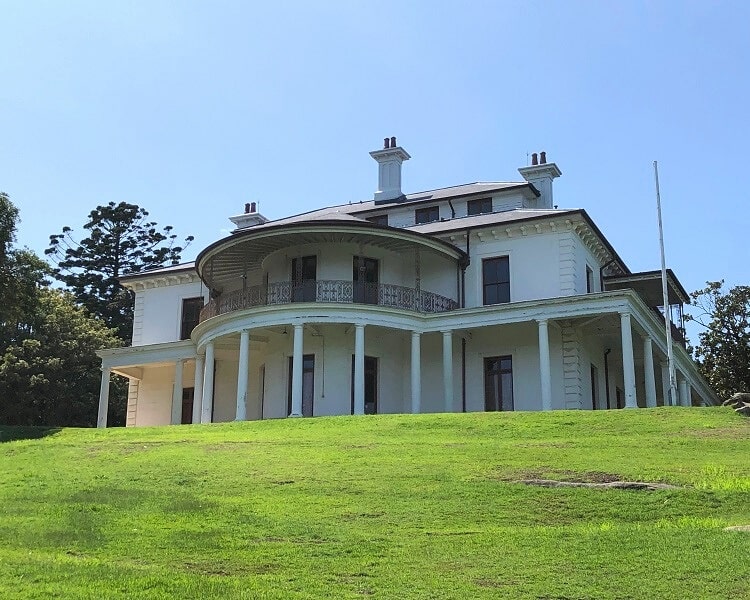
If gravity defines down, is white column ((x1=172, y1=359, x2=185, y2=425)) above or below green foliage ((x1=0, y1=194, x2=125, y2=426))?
below

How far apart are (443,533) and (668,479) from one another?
4.59m

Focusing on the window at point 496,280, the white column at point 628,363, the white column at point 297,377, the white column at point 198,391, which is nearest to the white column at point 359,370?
the white column at point 297,377

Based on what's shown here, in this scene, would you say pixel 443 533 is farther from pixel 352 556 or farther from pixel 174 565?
pixel 174 565

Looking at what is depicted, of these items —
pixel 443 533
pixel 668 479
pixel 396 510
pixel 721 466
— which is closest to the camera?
pixel 443 533

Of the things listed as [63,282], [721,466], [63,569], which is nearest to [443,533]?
[63,569]

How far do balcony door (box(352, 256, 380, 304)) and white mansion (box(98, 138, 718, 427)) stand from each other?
0.06 m

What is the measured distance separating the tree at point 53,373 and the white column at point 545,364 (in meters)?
29.8

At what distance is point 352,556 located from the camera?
11.1 meters

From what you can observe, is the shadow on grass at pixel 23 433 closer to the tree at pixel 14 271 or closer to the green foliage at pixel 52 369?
the tree at pixel 14 271

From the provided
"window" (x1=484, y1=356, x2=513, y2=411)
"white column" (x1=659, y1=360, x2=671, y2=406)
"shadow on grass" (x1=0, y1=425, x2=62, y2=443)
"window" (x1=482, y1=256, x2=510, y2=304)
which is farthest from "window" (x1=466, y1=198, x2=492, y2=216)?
"shadow on grass" (x1=0, y1=425, x2=62, y2=443)

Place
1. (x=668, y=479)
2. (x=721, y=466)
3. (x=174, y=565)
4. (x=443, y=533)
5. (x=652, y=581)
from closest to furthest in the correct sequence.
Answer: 1. (x=652, y=581)
2. (x=174, y=565)
3. (x=443, y=533)
4. (x=668, y=479)
5. (x=721, y=466)

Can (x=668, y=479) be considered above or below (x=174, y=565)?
above

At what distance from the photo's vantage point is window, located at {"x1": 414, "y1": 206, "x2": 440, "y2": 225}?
39281 mm

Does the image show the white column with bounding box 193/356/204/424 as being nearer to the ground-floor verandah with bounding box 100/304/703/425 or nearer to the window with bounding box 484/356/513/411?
the ground-floor verandah with bounding box 100/304/703/425
